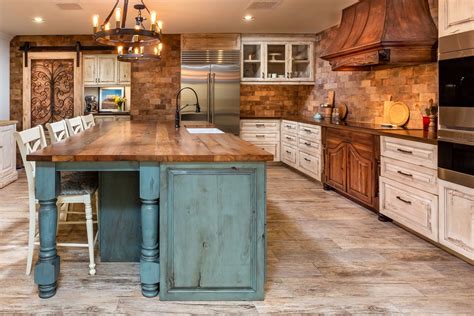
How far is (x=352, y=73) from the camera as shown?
6.38 meters

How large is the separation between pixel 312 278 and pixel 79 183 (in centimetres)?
166

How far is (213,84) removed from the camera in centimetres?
761

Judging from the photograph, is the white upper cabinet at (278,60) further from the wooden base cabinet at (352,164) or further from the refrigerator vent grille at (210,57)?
the wooden base cabinet at (352,164)

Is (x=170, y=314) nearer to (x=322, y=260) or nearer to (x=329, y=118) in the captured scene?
(x=322, y=260)

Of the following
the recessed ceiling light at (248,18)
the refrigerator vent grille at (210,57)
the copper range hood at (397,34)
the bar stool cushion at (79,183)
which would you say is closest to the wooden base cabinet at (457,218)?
the copper range hood at (397,34)

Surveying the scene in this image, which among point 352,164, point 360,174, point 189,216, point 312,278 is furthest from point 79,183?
point 352,164

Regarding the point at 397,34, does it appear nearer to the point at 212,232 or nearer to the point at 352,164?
the point at 352,164

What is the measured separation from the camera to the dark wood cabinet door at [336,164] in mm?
5199

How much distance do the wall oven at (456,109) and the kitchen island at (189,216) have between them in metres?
1.55

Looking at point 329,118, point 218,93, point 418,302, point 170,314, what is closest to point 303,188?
point 329,118

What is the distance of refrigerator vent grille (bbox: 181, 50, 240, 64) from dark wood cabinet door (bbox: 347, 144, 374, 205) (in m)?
3.42

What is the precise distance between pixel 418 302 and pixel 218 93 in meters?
5.71

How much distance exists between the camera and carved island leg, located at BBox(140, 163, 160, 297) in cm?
236

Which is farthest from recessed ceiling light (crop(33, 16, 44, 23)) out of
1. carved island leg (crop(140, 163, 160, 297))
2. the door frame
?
carved island leg (crop(140, 163, 160, 297))
